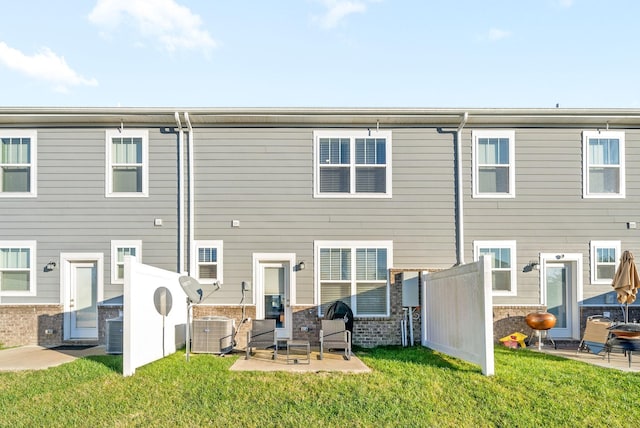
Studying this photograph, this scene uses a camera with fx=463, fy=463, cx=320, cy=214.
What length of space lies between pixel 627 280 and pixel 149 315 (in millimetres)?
8712

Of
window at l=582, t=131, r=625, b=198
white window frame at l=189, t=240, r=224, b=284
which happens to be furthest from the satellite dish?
window at l=582, t=131, r=625, b=198

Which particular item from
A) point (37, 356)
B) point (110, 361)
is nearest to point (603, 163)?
point (110, 361)

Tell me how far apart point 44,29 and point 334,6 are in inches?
265

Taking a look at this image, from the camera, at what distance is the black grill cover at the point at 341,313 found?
938 centimetres

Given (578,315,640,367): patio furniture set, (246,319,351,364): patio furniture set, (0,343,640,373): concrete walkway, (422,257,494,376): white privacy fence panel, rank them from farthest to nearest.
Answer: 1. (246,319,351,364): patio furniture set
2. (578,315,640,367): patio furniture set
3. (0,343,640,373): concrete walkway
4. (422,257,494,376): white privacy fence panel

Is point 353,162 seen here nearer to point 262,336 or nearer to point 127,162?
point 262,336

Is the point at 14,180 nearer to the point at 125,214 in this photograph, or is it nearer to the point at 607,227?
the point at 125,214

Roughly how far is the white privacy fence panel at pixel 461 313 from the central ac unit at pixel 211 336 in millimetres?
3936

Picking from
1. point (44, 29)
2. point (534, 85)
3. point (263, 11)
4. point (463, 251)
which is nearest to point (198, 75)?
point (263, 11)

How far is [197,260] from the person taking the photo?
32.1 ft

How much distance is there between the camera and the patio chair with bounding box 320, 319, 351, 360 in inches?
328

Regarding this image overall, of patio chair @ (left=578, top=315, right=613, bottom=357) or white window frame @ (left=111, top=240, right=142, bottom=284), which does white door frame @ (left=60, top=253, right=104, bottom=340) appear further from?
patio chair @ (left=578, top=315, right=613, bottom=357)

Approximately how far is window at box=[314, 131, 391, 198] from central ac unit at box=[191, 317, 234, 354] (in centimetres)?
347

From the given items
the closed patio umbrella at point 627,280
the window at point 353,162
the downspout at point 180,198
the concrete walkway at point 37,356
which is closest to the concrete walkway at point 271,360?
the concrete walkway at point 37,356
